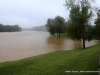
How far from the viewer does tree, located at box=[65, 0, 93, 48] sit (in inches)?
781

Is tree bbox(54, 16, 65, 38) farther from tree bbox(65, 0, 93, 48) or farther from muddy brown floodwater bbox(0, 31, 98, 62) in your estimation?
tree bbox(65, 0, 93, 48)

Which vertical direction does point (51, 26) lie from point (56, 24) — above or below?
below

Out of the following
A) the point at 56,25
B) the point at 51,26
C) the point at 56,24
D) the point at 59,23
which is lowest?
the point at 51,26

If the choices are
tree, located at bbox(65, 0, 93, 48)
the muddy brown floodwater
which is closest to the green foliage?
the muddy brown floodwater

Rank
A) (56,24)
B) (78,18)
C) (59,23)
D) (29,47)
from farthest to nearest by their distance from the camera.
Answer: (56,24)
(59,23)
(29,47)
(78,18)

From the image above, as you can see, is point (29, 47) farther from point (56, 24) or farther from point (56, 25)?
point (56, 25)

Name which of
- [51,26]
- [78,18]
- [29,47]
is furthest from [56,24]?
[78,18]

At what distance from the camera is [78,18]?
65.6 ft

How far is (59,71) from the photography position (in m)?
7.86

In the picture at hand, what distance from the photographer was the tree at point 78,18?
65.1 feet

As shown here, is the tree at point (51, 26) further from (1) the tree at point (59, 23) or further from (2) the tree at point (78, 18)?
(2) the tree at point (78, 18)

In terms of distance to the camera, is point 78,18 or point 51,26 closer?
point 78,18

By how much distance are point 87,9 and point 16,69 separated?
13666mm

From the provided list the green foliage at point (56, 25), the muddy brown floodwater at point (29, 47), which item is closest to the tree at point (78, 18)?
the muddy brown floodwater at point (29, 47)
